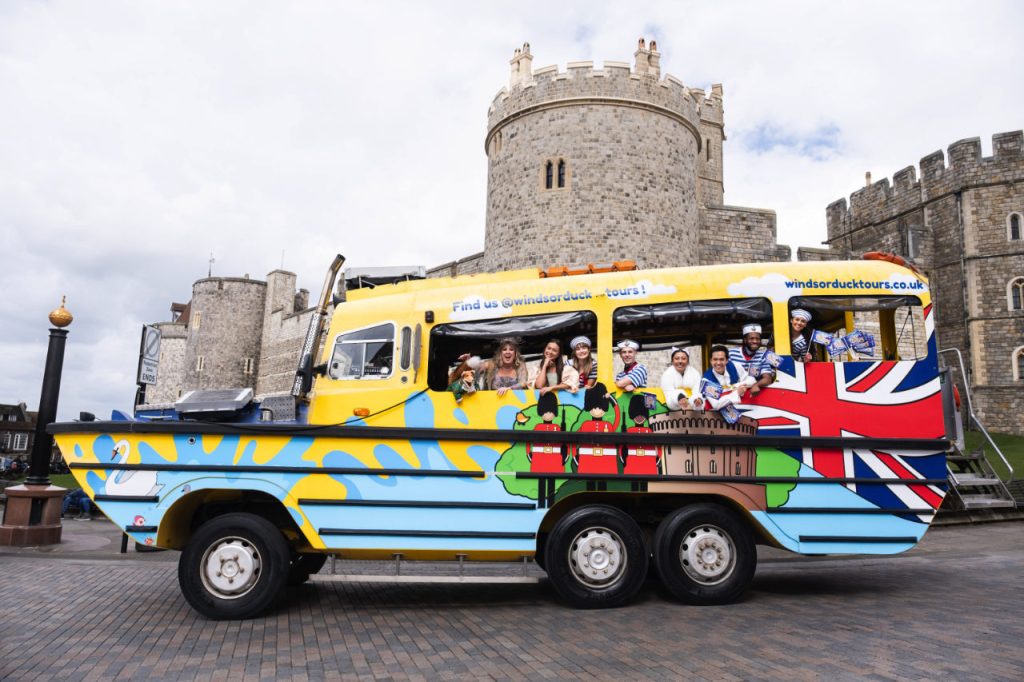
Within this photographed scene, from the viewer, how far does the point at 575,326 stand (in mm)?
6844

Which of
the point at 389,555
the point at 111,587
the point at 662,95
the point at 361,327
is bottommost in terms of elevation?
the point at 111,587

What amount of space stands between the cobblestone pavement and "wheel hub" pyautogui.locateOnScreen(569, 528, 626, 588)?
292 millimetres

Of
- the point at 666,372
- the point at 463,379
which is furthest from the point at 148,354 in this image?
the point at 666,372

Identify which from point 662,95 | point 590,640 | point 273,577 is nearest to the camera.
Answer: point 590,640

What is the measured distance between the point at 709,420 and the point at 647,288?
1328 millimetres

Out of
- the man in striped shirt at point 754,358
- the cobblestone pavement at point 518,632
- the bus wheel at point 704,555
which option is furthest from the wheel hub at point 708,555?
the man in striped shirt at point 754,358

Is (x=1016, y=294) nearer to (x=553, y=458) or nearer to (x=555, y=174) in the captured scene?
(x=555, y=174)

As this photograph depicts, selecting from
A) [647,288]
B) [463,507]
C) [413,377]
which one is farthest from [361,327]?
[647,288]

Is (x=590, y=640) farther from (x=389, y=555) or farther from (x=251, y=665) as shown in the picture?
(x=251, y=665)

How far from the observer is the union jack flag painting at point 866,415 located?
639 centimetres

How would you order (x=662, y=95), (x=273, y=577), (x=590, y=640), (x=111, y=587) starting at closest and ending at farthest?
(x=590, y=640) → (x=273, y=577) → (x=111, y=587) → (x=662, y=95)

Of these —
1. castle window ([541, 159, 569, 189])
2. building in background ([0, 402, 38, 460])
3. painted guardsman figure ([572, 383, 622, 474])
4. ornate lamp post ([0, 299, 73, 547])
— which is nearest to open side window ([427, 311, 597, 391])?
painted guardsman figure ([572, 383, 622, 474])

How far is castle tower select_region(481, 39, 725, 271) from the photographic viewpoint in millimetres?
22281

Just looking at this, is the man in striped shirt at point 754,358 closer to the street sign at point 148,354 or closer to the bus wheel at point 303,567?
the bus wheel at point 303,567
